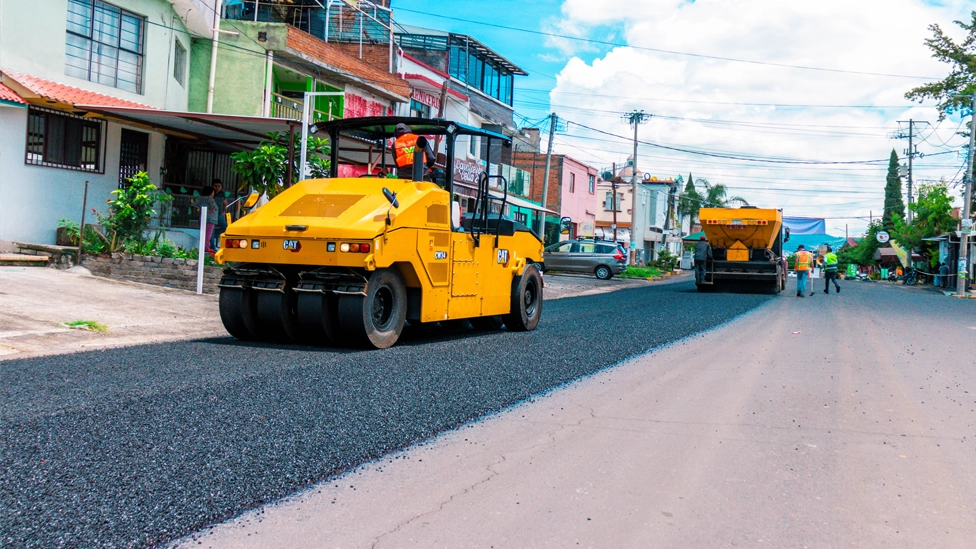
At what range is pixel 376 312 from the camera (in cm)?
892

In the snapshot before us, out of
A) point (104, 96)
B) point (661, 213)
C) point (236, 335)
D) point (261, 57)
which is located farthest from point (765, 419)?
point (661, 213)

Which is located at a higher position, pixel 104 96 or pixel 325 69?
pixel 325 69

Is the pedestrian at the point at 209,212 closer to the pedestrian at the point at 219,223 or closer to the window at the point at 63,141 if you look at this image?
the pedestrian at the point at 219,223

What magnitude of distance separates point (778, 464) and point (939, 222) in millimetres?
44407

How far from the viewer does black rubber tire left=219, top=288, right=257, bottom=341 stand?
894cm

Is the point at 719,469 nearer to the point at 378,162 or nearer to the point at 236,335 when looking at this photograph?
the point at 236,335

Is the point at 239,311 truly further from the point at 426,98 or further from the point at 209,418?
the point at 426,98

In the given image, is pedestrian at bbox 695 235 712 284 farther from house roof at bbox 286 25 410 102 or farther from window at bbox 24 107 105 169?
window at bbox 24 107 105 169

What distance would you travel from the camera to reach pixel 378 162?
10703 millimetres

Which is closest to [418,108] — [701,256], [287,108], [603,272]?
[287,108]

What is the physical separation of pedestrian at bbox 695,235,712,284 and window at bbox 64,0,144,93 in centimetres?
1568

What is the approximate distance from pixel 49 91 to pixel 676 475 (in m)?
15.4

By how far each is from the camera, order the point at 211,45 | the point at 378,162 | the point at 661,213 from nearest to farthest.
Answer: the point at 378,162 → the point at 211,45 → the point at 661,213

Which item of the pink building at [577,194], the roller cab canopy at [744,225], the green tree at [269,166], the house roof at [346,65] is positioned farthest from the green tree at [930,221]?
the green tree at [269,166]
